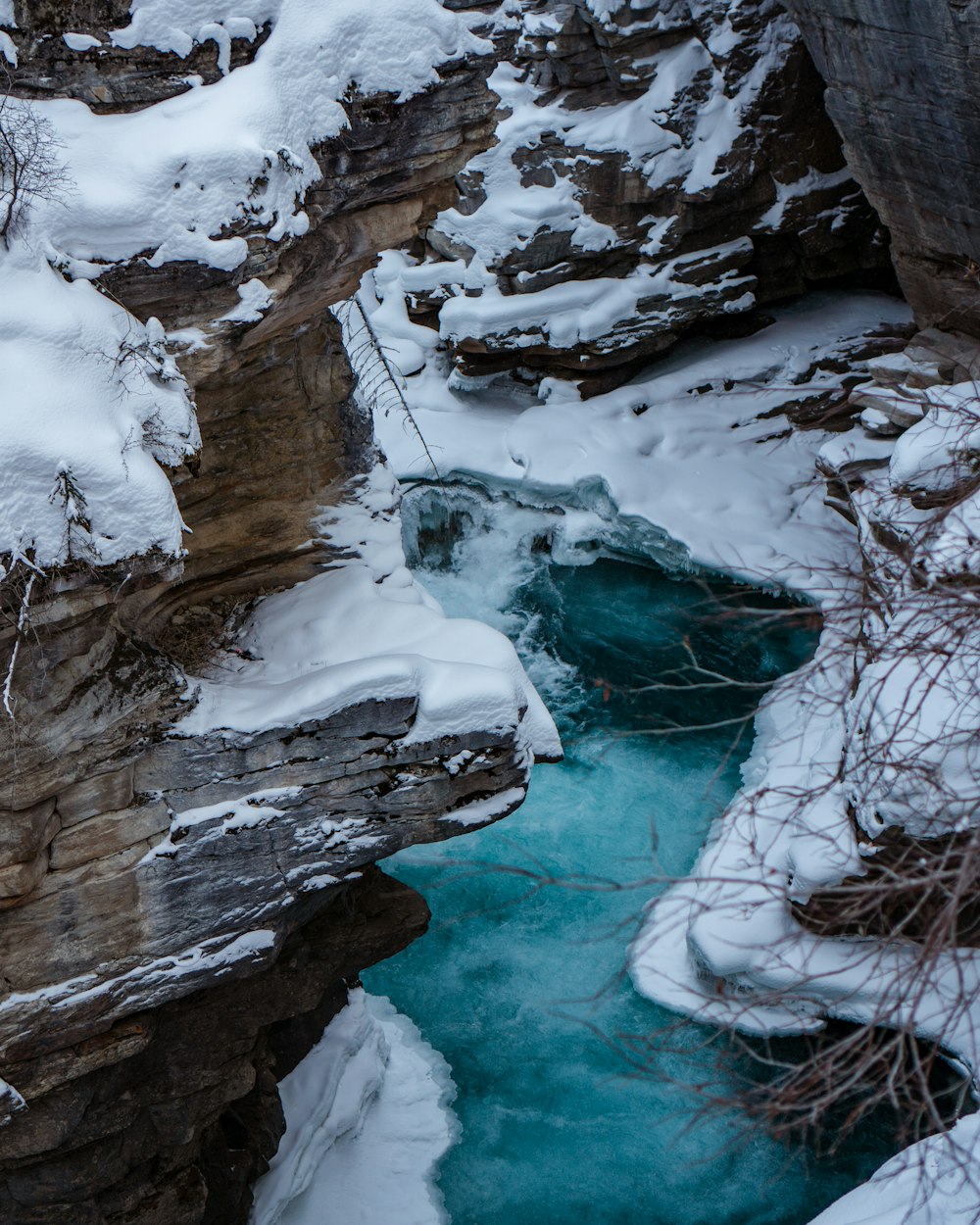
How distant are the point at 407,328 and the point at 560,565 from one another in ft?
12.7

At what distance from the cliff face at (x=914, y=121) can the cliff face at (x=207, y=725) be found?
478 centimetres

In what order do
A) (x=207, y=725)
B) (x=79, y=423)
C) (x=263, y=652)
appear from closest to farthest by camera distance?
(x=79, y=423)
(x=207, y=725)
(x=263, y=652)

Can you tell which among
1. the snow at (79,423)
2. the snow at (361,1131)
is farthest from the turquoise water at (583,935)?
the snow at (79,423)

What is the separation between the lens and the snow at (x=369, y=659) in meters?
5.40

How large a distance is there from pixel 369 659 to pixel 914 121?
6.98 meters

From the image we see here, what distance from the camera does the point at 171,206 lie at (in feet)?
16.1

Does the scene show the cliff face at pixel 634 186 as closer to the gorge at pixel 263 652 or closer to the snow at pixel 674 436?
the snow at pixel 674 436

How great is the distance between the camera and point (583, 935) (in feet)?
28.2

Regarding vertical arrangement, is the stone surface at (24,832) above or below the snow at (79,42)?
below

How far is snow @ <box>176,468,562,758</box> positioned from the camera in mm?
5398

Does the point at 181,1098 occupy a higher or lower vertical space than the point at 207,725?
lower

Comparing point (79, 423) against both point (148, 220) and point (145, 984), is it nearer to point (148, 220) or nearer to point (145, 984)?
point (148, 220)

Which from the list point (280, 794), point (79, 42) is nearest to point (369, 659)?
point (280, 794)

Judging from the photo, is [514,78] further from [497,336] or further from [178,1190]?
[178,1190]
